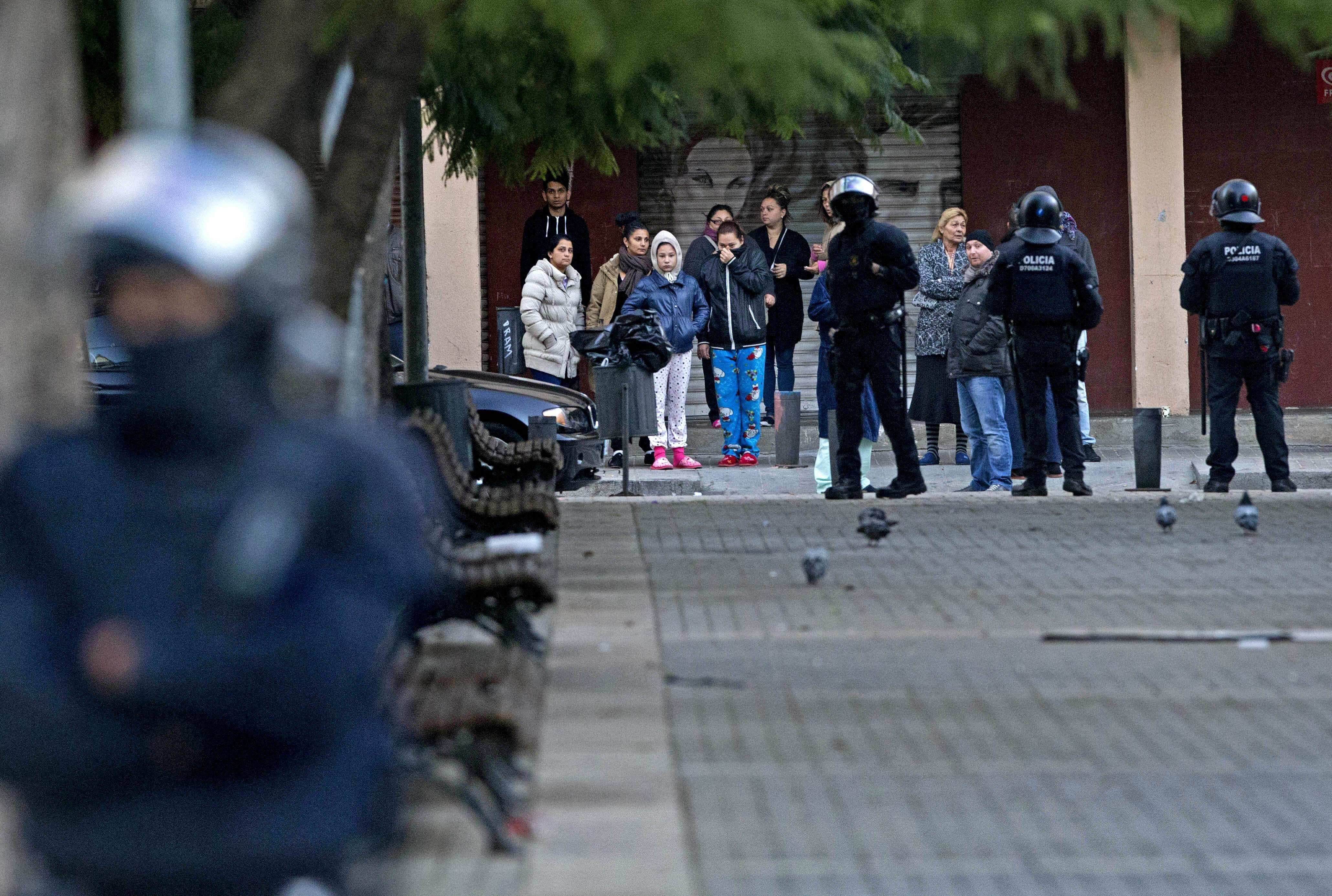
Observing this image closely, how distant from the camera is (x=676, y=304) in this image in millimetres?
14781

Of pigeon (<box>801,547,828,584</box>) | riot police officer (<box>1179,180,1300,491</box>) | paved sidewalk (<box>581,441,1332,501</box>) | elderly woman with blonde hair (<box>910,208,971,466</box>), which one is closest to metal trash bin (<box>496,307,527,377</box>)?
paved sidewalk (<box>581,441,1332,501</box>)

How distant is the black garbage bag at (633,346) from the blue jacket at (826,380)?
4.00 feet

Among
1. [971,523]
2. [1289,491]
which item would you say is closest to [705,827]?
[971,523]

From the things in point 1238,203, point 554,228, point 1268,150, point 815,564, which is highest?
point 1268,150

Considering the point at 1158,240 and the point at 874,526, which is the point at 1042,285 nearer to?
the point at 874,526

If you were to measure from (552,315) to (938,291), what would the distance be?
3521 mm

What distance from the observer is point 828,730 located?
5770 millimetres

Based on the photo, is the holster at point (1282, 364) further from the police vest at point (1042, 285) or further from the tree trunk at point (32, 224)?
the tree trunk at point (32, 224)

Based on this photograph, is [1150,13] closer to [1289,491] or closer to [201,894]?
[201,894]

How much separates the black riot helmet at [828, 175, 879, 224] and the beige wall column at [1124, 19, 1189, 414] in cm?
744

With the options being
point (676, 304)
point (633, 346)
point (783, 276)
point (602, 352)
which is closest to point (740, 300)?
point (676, 304)

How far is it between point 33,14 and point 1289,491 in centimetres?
1035

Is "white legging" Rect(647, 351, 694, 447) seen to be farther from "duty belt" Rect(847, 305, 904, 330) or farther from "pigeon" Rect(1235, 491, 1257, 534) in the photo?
"pigeon" Rect(1235, 491, 1257, 534)

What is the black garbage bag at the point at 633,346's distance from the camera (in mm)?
12984
